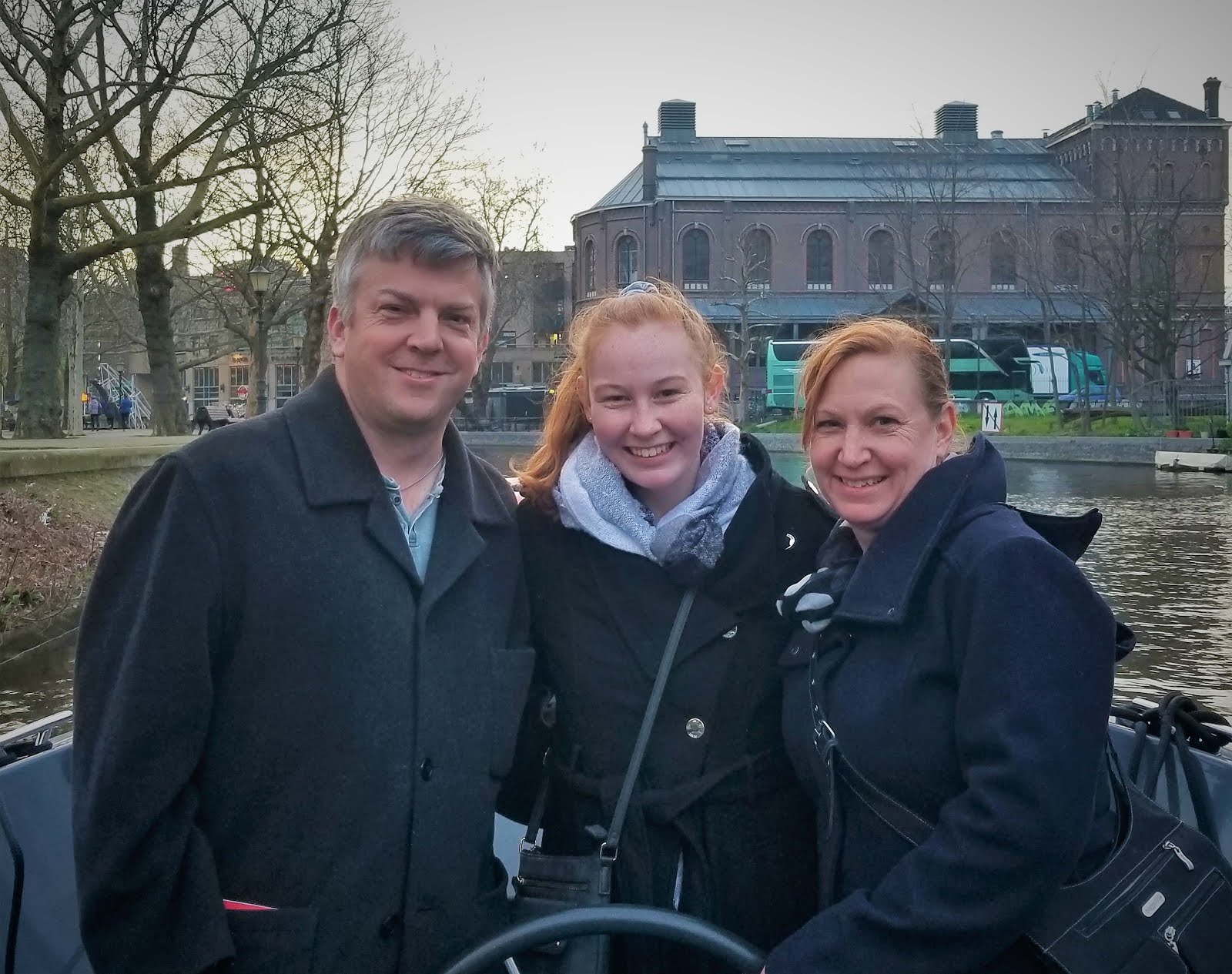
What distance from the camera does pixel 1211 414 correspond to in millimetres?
33594

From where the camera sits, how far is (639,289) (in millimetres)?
2877

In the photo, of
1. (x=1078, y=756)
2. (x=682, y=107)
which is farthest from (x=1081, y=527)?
(x=682, y=107)

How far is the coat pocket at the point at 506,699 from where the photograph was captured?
2.50 meters

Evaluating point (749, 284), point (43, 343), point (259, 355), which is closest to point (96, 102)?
point (43, 343)

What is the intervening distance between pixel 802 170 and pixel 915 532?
61.9m

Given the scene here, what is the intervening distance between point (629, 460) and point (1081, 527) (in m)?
0.98

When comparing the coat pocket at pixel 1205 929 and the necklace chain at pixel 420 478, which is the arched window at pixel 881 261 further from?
→ the coat pocket at pixel 1205 929

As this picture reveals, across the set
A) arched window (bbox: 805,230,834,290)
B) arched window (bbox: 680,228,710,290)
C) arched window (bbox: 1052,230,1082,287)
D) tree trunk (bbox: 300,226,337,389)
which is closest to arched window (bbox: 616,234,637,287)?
arched window (bbox: 680,228,710,290)

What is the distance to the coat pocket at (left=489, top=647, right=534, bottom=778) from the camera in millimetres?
2500

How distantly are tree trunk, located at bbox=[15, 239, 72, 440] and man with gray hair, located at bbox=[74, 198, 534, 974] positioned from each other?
1596cm

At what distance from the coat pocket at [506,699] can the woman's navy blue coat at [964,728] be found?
0.65 meters

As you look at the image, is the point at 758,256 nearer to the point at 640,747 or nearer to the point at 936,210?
the point at 936,210

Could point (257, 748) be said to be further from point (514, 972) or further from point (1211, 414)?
point (1211, 414)

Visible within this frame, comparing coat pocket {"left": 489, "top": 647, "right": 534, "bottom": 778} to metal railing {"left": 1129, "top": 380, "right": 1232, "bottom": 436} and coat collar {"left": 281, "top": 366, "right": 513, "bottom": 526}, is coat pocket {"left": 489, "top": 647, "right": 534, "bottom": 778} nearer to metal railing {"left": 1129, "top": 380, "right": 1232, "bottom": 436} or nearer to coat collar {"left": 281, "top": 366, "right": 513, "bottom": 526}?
coat collar {"left": 281, "top": 366, "right": 513, "bottom": 526}
